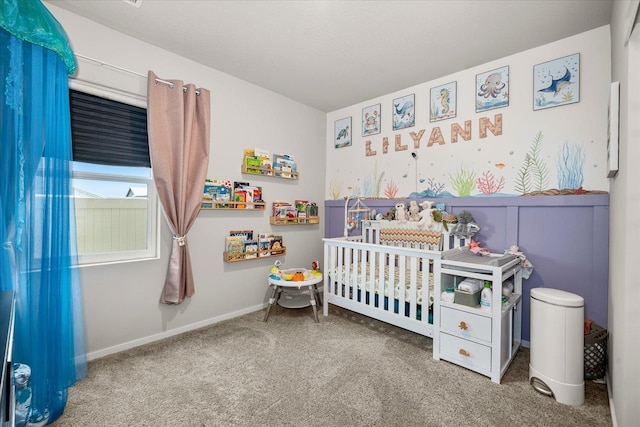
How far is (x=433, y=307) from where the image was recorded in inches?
83.0

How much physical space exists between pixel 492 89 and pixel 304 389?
2818 millimetres

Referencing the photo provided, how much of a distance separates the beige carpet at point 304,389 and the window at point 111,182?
85 cm

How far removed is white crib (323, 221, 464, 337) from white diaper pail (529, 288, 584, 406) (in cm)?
65

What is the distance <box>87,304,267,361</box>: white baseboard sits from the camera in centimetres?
206

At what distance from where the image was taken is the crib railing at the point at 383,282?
7.10ft

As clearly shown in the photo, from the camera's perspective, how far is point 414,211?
2.88 meters

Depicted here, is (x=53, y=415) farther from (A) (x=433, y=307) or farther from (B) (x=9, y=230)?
(A) (x=433, y=307)

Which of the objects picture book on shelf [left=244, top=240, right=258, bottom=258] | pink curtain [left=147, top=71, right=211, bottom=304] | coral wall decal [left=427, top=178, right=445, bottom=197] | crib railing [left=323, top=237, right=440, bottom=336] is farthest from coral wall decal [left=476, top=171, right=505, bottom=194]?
pink curtain [left=147, top=71, right=211, bottom=304]

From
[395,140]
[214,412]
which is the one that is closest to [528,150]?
[395,140]

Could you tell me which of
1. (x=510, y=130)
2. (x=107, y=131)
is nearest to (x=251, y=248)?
(x=107, y=131)

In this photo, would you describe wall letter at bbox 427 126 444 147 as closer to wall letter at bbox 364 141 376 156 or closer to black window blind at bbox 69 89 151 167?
wall letter at bbox 364 141 376 156

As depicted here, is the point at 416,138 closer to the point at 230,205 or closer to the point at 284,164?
the point at 284,164

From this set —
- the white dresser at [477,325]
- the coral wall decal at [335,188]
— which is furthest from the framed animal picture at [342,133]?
the white dresser at [477,325]

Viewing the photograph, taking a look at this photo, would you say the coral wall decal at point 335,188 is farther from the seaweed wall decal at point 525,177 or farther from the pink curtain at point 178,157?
the seaweed wall decal at point 525,177
